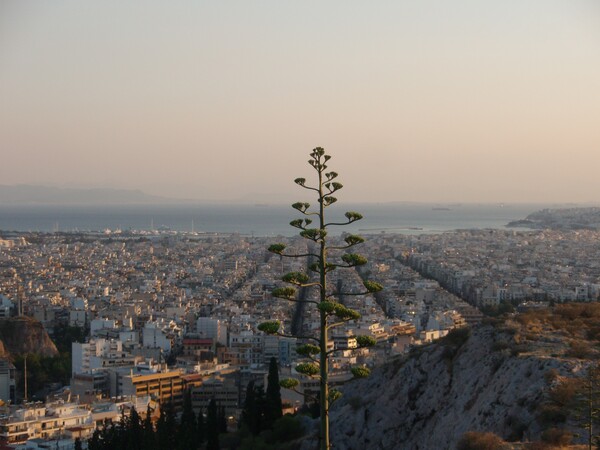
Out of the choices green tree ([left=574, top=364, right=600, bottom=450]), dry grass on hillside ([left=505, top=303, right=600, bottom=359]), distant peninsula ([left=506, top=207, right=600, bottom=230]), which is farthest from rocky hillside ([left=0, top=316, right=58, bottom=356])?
distant peninsula ([left=506, top=207, right=600, bottom=230])

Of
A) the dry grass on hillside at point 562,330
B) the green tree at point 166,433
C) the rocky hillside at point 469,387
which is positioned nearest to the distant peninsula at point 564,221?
the dry grass on hillside at point 562,330

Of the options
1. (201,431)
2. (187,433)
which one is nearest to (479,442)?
(187,433)

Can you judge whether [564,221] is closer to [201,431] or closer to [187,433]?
[201,431]

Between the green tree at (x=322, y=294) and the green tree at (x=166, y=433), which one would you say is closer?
the green tree at (x=322, y=294)

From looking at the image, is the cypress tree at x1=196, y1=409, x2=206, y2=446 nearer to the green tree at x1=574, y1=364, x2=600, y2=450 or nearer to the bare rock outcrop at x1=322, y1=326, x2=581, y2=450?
the bare rock outcrop at x1=322, y1=326, x2=581, y2=450

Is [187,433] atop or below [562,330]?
below

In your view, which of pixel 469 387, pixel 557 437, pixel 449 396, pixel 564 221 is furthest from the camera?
pixel 564 221

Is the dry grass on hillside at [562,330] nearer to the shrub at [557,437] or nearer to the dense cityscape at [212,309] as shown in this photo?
the dense cityscape at [212,309]
